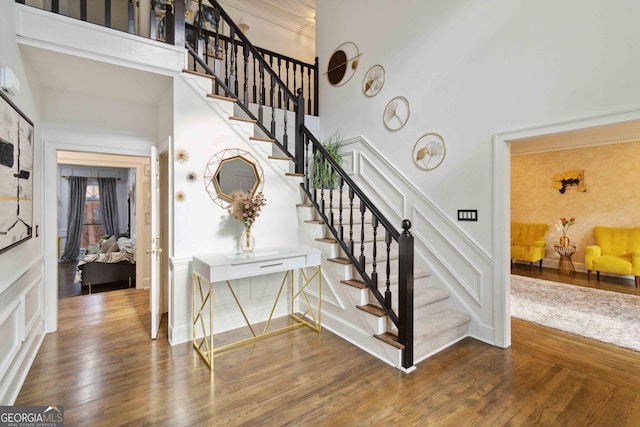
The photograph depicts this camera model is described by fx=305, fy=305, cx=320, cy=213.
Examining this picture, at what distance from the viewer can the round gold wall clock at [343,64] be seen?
15.2 ft

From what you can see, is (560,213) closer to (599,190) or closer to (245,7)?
(599,190)

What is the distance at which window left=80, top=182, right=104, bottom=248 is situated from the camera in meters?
8.95

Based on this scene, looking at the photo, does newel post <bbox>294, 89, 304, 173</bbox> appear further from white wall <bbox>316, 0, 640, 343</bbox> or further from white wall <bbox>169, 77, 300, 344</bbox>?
white wall <bbox>316, 0, 640, 343</bbox>

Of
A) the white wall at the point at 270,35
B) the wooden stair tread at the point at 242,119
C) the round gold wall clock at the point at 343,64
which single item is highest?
the white wall at the point at 270,35

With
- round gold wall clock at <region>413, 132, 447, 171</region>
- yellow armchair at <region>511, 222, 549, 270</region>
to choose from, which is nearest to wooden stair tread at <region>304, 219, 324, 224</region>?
round gold wall clock at <region>413, 132, 447, 171</region>

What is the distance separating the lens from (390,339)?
2678mm

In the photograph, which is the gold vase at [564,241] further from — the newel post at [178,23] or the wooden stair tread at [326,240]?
the newel post at [178,23]

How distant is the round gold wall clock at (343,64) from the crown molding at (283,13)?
1.99 m

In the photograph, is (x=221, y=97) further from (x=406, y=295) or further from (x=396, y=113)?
(x=406, y=295)

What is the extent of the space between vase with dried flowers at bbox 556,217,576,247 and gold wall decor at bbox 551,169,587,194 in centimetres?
62

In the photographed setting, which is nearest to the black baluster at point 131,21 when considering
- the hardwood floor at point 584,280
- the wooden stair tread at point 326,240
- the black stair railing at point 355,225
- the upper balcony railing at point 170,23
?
the upper balcony railing at point 170,23

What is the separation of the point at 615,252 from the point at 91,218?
41.5 ft

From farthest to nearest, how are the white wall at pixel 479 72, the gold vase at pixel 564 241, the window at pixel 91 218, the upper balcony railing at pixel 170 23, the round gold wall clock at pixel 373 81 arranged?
1. the window at pixel 91 218
2. the gold vase at pixel 564 241
3. the round gold wall clock at pixel 373 81
4. the upper balcony railing at pixel 170 23
5. the white wall at pixel 479 72

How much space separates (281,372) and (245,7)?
6312 mm
